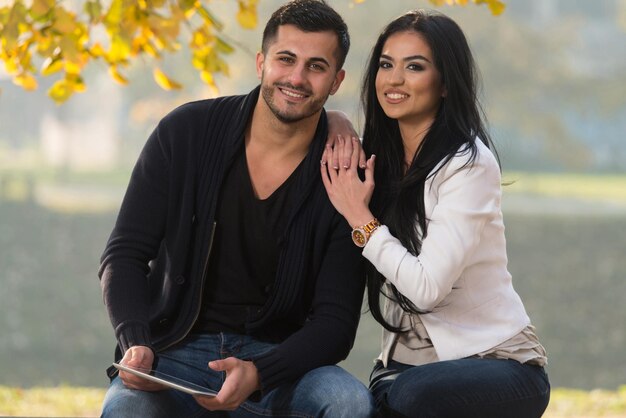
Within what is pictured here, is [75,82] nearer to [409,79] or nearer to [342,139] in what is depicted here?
[342,139]

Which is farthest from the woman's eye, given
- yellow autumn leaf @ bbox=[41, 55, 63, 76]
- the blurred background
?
the blurred background

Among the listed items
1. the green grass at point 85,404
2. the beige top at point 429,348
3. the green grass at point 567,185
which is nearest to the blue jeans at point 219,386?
the beige top at point 429,348

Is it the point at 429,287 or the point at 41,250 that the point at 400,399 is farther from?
the point at 41,250

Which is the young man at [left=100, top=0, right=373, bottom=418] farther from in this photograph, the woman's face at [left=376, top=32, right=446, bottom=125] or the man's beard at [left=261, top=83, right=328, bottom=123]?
the woman's face at [left=376, top=32, right=446, bottom=125]

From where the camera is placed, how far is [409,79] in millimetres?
2811

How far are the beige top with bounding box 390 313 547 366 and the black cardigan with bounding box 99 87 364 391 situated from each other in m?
0.14

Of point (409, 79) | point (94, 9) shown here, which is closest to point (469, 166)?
point (409, 79)

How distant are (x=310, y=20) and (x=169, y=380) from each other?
112cm

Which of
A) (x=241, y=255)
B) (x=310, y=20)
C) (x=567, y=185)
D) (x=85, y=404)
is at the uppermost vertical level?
(x=310, y=20)

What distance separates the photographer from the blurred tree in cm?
372

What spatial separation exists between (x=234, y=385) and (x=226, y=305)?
423 millimetres

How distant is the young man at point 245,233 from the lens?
2.81 metres

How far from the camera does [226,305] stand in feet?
9.56

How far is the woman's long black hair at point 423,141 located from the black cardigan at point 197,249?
0.43ft
